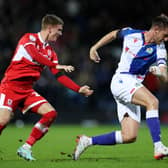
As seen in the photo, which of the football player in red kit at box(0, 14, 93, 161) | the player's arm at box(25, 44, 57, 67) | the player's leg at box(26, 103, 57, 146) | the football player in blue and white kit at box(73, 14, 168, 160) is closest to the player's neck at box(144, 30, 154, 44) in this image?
the football player in blue and white kit at box(73, 14, 168, 160)

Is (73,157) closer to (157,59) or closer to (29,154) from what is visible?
(29,154)

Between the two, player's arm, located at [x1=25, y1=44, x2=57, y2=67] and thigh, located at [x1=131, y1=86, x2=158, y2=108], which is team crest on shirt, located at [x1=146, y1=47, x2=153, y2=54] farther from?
player's arm, located at [x1=25, y1=44, x2=57, y2=67]

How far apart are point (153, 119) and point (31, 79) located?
6.03 feet

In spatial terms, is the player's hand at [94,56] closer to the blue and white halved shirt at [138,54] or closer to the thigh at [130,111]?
the blue and white halved shirt at [138,54]

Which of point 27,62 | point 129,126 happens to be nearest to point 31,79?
point 27,62

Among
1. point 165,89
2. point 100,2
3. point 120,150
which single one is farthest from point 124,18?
point 120,150

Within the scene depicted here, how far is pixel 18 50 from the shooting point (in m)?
9.05

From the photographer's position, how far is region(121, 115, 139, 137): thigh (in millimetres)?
8760

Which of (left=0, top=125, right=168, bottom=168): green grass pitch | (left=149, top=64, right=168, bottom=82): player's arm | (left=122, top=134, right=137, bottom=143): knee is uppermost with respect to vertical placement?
(left=149, top=64, right=168, bottom=82): player's arm

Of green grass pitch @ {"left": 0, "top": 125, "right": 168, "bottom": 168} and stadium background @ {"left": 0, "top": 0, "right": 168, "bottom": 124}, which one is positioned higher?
stadium background @ {"left": 0, "top": 0, "right": 168, "bottom": 124}

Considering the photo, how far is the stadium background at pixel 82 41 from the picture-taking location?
18.2 metres

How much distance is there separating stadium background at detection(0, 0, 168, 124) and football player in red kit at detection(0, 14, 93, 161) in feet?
25.9

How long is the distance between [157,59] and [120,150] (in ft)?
7.63

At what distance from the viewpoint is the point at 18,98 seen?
9.00 m
